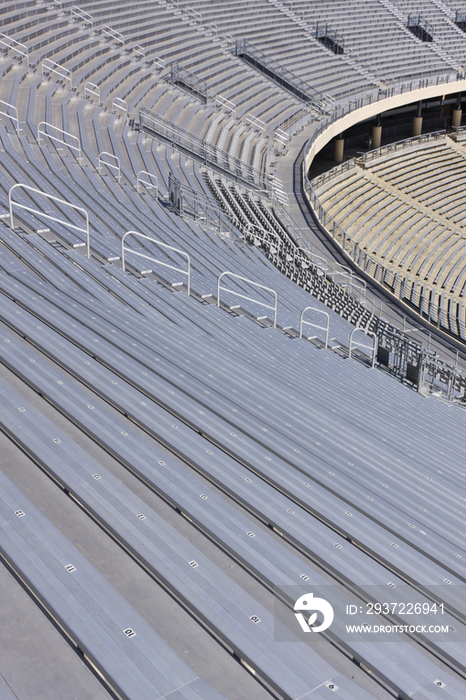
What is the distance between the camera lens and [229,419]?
706 cm

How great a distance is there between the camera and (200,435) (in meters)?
6.44

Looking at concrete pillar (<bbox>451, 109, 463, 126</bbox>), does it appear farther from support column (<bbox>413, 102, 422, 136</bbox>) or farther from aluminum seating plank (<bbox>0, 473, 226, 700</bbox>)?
aluminum seating plank (<bbox>0, 473, 226, 700</bbox>)

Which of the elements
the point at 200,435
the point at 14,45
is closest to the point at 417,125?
the point at 14,45

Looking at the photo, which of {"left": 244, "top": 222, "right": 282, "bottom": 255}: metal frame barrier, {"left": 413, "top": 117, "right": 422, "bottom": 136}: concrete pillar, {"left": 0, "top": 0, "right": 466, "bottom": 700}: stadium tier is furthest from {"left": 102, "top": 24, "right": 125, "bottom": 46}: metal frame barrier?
{"left": 413, "top": 117, "right": 422, "bottom": 136}: concrete pillar

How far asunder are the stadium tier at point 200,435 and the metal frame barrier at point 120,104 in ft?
0.36

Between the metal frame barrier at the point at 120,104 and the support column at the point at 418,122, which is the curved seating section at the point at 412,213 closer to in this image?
the support column at the point at 418,122

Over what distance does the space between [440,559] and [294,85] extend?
2786 cm

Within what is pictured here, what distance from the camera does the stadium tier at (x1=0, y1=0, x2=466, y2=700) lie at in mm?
4066

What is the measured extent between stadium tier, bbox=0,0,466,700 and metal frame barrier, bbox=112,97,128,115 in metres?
0.11

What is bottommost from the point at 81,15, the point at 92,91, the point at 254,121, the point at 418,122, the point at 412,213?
the point at 412,213

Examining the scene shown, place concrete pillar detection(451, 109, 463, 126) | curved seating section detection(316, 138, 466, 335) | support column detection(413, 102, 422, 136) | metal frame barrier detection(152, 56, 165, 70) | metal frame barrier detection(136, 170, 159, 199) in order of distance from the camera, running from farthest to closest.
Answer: concrete pillar detection(451, 109, 463, 126), support column detection(413, 102, 422, 136), metal frame barrier detection(152, 56, 165, 70), curved seating section detection(316, 138, 466, 335), metal frame barrier detection(136, 170, 159, 199)

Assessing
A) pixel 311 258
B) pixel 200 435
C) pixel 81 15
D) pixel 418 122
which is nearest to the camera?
pixel 200 435

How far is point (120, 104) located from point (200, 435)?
1842 cm

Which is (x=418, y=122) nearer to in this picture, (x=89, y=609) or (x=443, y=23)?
(x=443, y=23)
